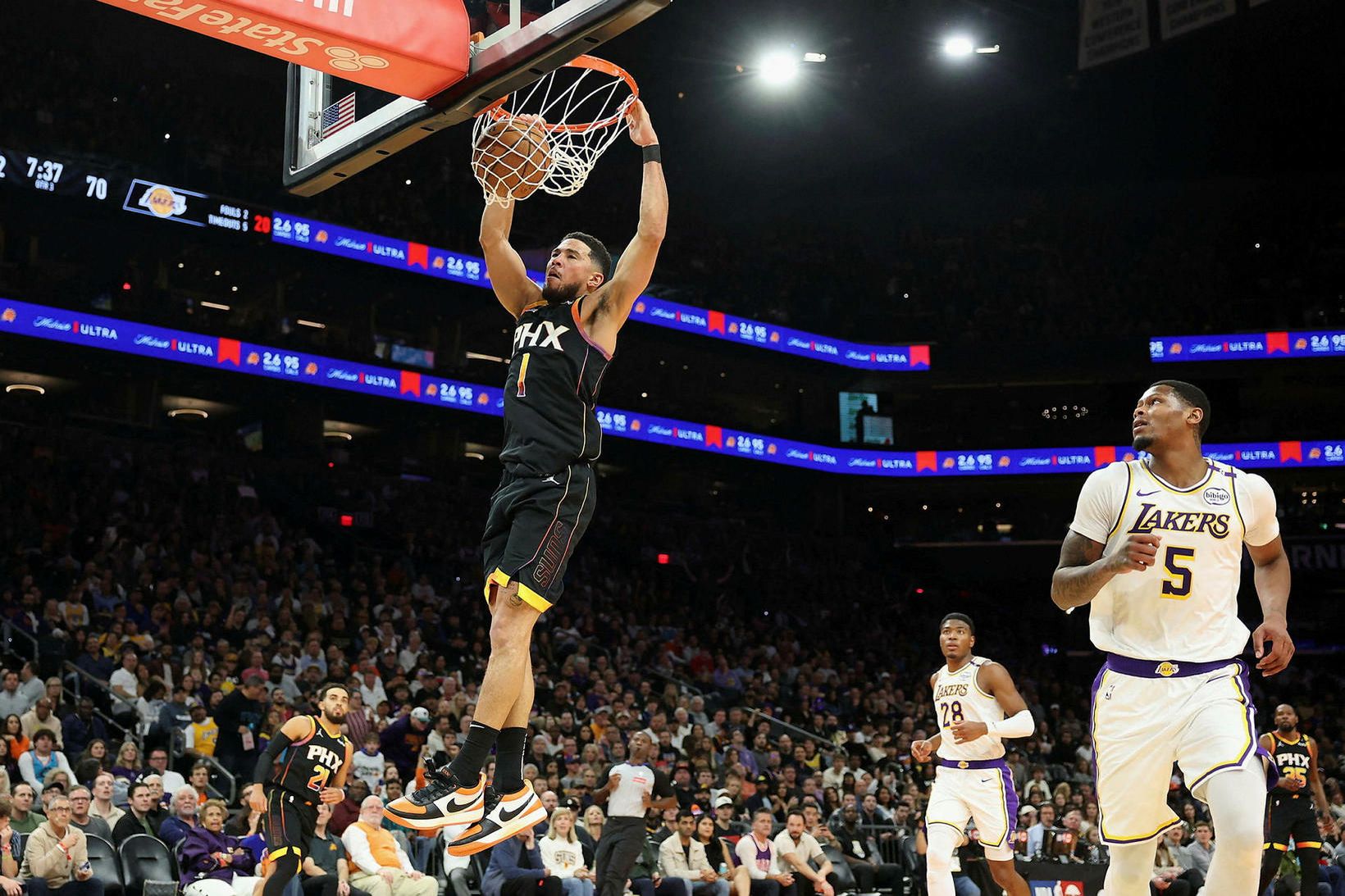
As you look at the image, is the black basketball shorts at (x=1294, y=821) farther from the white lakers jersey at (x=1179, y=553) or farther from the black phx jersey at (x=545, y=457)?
the black phx jersey at (x=545, y=457)

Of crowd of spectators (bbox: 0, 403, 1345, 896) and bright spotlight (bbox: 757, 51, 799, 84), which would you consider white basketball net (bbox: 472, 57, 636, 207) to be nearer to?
crowd of spectators (bbox: 0, 403, 1345, 896)

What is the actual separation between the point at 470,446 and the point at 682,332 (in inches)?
223

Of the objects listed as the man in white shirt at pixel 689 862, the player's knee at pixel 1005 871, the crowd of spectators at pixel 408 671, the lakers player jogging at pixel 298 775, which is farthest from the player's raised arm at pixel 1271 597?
the man in white shirt at pixel 689 862

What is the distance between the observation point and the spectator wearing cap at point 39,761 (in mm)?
12461

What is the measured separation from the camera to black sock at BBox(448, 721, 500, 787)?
5.37 meters

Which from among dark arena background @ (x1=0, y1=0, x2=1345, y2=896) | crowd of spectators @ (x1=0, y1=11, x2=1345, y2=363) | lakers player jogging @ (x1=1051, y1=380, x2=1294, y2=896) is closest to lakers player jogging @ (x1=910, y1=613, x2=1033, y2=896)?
lakers player jogging @ (x1=1051, y1=380, x2=1294, y2=896)

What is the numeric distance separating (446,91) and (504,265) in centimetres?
84

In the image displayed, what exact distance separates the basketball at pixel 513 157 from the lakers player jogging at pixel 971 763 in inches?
197

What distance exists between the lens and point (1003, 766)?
9.95 meters

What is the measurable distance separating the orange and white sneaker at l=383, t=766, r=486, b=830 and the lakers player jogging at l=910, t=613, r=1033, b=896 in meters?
4.61

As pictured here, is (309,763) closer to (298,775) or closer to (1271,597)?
(298,775)

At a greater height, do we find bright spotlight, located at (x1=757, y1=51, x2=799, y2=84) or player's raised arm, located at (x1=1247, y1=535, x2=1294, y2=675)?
bright spotlight, located at (x1=757, y1=51, x2=799, y2=84)

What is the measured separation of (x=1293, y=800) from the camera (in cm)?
1297

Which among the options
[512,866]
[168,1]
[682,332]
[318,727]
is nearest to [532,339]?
[168,1]
